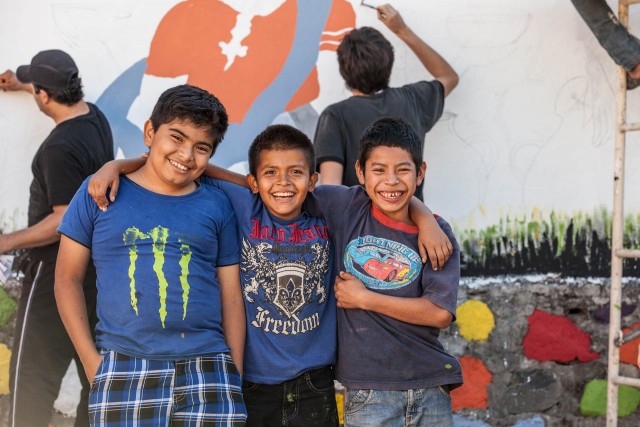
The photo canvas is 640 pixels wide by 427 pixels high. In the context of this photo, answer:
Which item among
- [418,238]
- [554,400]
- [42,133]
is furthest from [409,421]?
[42,133]

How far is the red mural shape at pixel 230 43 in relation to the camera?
149 inches

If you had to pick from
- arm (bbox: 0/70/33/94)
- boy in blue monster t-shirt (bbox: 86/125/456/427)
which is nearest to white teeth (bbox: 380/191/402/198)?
boy in blue monster t-shirt (bbox: 86/125/456/427)

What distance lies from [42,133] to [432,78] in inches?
77.9

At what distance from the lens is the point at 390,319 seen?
99.7 inches

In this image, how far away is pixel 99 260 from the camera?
2381mm

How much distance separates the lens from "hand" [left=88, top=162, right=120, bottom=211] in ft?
7.75

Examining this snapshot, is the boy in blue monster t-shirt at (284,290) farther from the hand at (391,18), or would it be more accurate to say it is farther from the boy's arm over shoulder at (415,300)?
the hand at (391,18)

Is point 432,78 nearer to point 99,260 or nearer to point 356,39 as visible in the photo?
point 356,39

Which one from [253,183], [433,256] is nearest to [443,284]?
[433,256]

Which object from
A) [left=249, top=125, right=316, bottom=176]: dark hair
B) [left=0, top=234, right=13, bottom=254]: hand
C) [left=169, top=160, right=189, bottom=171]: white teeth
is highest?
[left=249, top=125, right=316, bottom=176]: dark hair

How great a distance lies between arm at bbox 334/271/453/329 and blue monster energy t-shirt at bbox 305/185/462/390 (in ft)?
0.10

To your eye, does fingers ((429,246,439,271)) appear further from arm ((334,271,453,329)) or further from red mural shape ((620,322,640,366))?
red mural shape ((620,322,640,366))

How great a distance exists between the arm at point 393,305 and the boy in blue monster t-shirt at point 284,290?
0.11 meters

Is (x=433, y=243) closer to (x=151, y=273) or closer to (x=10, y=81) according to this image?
(x=151, y=273)
